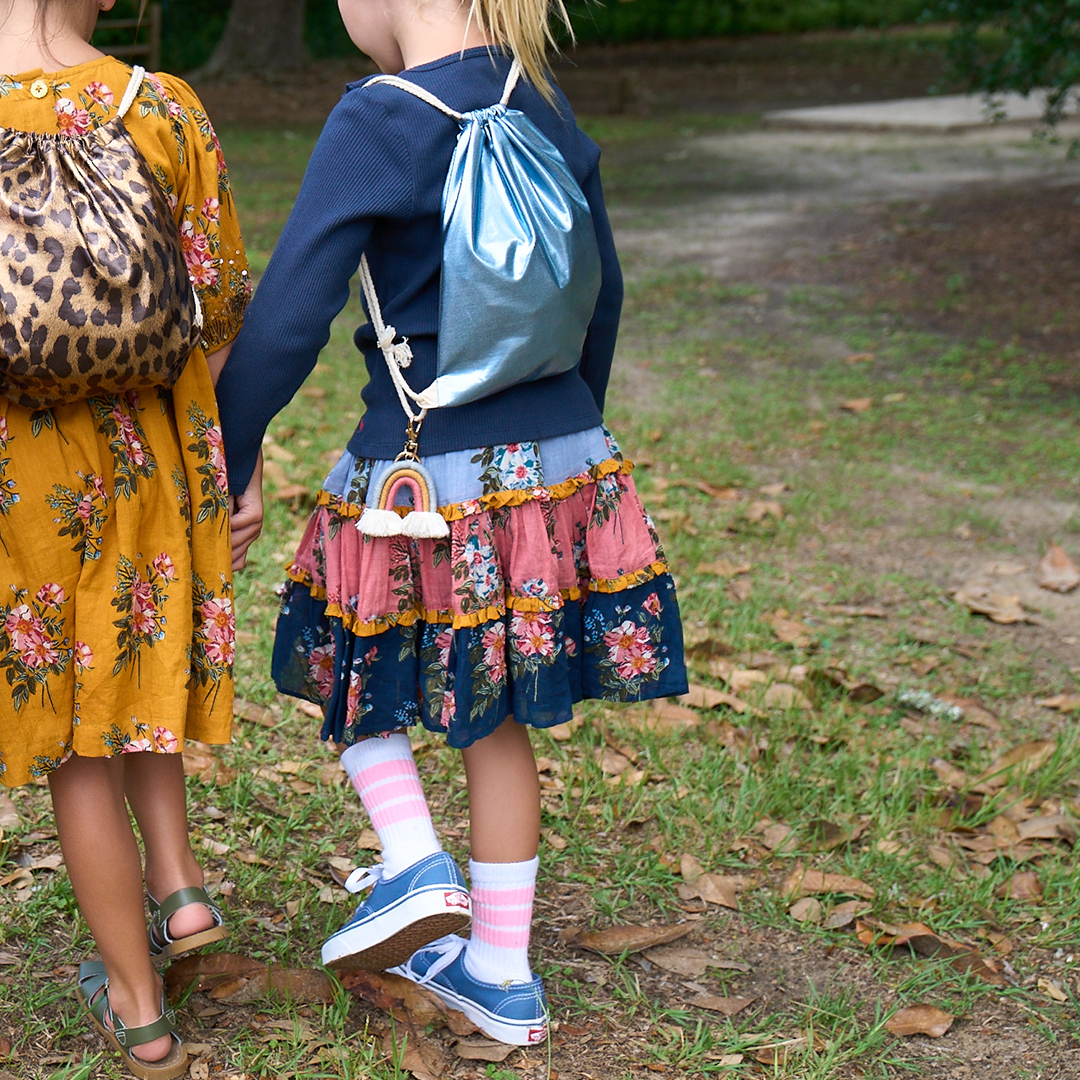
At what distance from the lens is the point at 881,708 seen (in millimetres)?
3400

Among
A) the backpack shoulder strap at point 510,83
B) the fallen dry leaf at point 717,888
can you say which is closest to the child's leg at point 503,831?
the fallen dry leaf at point 717,888

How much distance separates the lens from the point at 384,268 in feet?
6.31

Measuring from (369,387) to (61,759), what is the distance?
0.71 meters

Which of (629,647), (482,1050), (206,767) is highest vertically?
(629,647)

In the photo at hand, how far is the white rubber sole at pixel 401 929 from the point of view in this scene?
1920 millimetres

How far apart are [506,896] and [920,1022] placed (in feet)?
2.57

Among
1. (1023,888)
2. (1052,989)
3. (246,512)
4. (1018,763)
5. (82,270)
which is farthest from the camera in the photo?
(1018,763)

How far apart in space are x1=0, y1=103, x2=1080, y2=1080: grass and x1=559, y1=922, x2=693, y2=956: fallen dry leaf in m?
0.03

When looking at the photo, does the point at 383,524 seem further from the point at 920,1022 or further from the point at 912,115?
the point at 912,115

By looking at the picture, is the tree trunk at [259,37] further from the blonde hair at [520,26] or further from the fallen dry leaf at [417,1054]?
the fallen dry leaf at [417,1054]

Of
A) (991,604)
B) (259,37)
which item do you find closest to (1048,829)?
(991,604)

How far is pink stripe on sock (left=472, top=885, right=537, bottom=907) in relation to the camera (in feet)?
6.79

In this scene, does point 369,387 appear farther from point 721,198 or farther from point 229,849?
point 721,198

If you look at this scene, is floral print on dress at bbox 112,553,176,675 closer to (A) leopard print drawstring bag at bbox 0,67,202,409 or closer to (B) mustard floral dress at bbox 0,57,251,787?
(B) mustard floral dress at bbox 0,57,251,787
